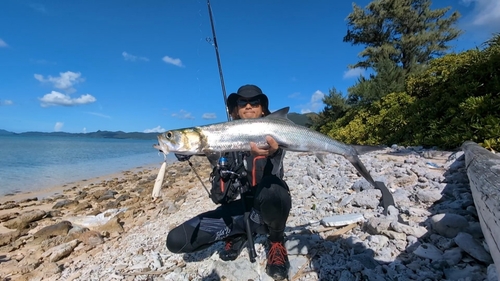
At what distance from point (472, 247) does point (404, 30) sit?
25.7 m

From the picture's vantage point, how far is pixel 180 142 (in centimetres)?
322

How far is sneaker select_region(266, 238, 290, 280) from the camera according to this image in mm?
3211

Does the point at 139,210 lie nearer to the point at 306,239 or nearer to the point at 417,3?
the point at 306,239

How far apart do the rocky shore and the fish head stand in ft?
5.69

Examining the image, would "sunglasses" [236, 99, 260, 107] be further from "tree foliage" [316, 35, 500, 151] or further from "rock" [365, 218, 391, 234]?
"tree foliage" [316, 35, 500, 151]

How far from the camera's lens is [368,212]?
4.41 meters

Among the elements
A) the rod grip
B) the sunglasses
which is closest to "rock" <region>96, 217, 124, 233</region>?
the rod grip

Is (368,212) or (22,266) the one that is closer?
(368,212)

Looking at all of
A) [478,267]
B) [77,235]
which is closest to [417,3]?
[478,267]

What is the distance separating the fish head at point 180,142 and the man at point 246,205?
36cm

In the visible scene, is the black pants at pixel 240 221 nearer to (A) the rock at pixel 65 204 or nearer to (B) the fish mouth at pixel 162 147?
(B) the fish mouth at pixel 162 147

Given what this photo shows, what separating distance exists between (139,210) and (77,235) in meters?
2.53

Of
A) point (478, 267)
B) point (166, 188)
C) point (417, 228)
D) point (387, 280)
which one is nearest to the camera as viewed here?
point (478, 267)

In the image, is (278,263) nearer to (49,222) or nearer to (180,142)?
(180,142)
